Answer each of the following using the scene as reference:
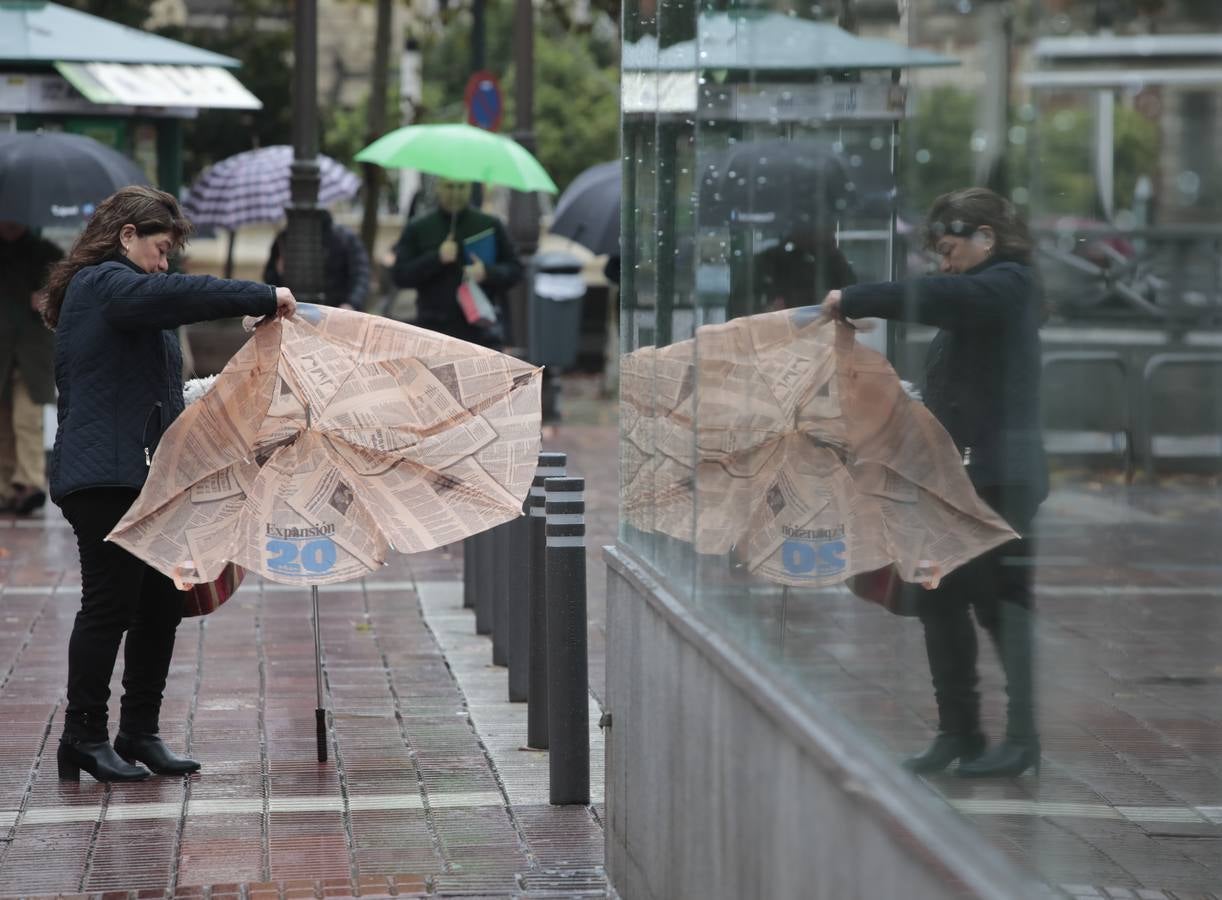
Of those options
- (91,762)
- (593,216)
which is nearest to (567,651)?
(91,762)

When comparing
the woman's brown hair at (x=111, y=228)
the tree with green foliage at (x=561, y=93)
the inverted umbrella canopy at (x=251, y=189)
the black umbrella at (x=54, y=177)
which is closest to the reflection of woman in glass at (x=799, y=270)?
the woman's brown hair at (x=111, y=228)

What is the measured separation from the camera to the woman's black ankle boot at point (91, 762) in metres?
6.38

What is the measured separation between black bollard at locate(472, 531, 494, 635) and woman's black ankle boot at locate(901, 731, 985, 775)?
5.62 metres

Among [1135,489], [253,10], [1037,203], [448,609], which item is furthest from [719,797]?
[253,10]

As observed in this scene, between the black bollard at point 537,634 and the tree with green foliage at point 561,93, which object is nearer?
the black bollard at point 537,634

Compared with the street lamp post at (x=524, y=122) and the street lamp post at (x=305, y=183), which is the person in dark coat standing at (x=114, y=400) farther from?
the street lamp post at (x=524, y=122)

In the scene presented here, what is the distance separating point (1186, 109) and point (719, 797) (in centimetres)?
190

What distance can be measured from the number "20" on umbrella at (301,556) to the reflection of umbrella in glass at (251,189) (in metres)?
10.8

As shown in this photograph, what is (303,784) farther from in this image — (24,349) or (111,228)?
(24,349)

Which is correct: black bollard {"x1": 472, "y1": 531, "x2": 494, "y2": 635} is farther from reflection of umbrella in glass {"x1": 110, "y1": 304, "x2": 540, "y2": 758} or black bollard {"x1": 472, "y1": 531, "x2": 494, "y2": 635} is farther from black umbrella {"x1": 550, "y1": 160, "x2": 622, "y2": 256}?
black umbrella {"x1": 550, "y1": 160, "x2": 622, "y2": 256}

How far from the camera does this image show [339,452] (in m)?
6.28

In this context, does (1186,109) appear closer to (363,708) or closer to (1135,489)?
(1135,489)

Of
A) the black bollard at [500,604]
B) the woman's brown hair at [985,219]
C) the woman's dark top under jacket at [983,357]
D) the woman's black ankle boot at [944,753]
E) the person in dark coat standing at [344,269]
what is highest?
the woman's brown hair at [985,219]

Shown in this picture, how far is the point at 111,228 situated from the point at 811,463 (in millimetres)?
3381
